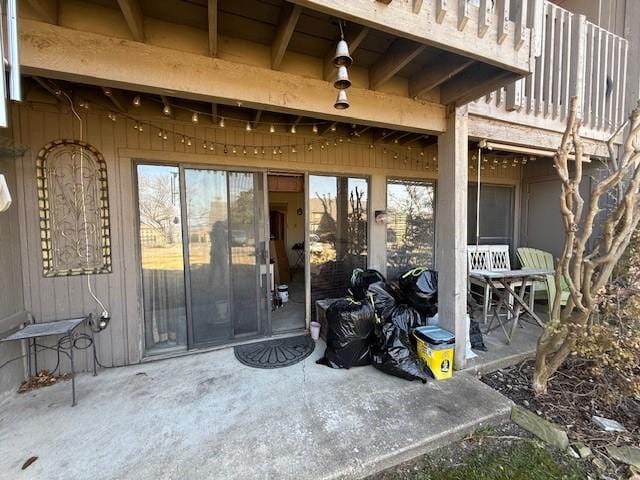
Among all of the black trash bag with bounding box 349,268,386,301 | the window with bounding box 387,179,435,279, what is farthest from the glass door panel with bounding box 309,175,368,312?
the window with bounding box 387,179,435,279

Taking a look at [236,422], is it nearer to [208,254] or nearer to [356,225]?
[208,254]

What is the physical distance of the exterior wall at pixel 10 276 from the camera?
213cm

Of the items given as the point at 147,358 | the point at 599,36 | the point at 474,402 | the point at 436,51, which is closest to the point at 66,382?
the point at 147,358

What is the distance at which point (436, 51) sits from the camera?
208 centimetres

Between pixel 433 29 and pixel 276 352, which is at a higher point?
pixel 433 29

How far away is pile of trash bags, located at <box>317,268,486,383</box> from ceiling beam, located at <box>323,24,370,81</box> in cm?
199

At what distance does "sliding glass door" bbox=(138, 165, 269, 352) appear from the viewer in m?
2.84

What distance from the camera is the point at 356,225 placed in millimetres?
3719

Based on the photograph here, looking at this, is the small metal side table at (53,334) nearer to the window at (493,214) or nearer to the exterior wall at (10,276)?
the exterior wall at (10,276)

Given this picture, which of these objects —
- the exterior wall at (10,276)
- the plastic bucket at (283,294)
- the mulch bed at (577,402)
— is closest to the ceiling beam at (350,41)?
the exterior wall at (10,276)

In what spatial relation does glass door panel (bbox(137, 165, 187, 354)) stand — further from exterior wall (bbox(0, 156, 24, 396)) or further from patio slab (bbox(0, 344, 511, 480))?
exterior wall (bbox(0, 156, 24, 396))

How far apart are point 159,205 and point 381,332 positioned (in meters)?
2.55

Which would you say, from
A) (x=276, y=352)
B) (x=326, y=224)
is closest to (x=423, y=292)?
(x=326, y=224)

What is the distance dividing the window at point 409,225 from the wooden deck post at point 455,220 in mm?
1278
